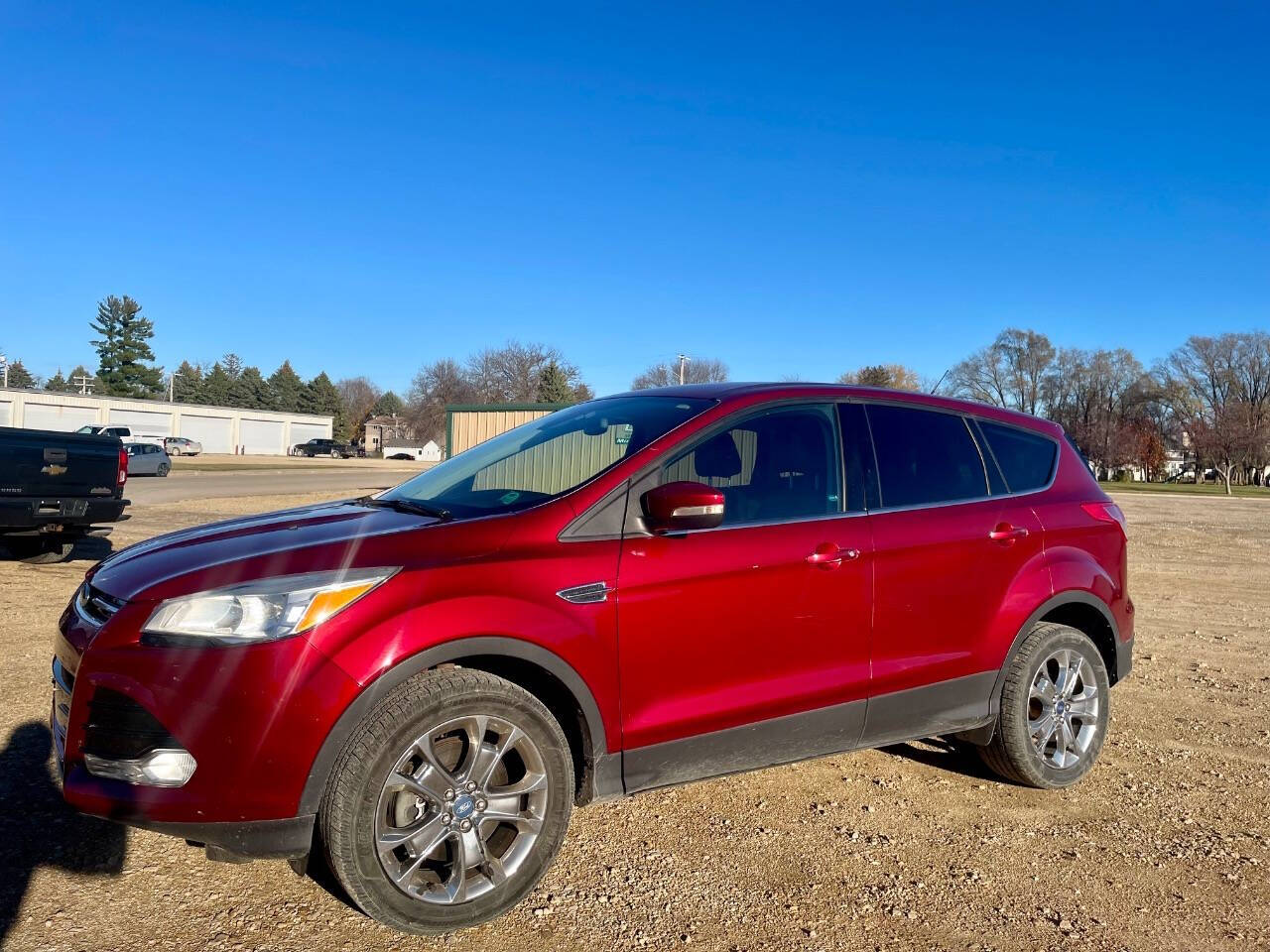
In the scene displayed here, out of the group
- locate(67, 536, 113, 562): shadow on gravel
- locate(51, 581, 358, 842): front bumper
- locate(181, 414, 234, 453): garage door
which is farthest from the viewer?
locate(181, 414, 234, 453): garage door

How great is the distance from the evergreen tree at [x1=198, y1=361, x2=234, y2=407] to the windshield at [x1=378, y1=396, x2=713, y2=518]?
128153 millimetres

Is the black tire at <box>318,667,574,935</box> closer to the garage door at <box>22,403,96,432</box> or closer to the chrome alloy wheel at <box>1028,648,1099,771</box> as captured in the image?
the chrome alloy wheel at <box>1028,648,1099,771</box>

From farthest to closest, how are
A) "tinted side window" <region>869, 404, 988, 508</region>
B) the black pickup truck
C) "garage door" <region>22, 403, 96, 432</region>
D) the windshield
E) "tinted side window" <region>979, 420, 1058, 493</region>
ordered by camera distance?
"garage door" <region>22, 403, 96, 432</region> → the black pickup truck → "tinted side window" <region>979, 420, 1058, 493</region> → "tinted side window" <region>869, 404, 988, 508</region> → the windshield

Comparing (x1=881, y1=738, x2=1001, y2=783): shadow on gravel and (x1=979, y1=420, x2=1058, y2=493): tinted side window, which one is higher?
(x1=979, y1=420, x2=1058, y2=493): tinted side window

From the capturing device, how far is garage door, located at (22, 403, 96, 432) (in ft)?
203

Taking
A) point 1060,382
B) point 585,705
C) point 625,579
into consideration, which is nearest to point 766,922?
point 585,705

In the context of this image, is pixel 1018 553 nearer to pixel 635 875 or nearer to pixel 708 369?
pixel 635 875

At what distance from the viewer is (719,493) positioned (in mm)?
3062

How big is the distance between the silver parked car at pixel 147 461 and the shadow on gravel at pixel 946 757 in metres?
37.2

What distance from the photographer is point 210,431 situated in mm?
78438

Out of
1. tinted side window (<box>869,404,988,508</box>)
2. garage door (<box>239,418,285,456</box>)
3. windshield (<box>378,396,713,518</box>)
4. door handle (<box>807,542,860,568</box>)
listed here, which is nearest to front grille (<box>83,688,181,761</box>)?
windshield (<box>378,396,713,518</box>)

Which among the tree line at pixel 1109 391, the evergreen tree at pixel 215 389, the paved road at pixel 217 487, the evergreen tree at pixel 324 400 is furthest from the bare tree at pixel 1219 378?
the evergreen tree at pixel 215 389

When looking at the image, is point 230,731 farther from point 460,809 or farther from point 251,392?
point 251,392

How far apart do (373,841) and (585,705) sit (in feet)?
2.53
